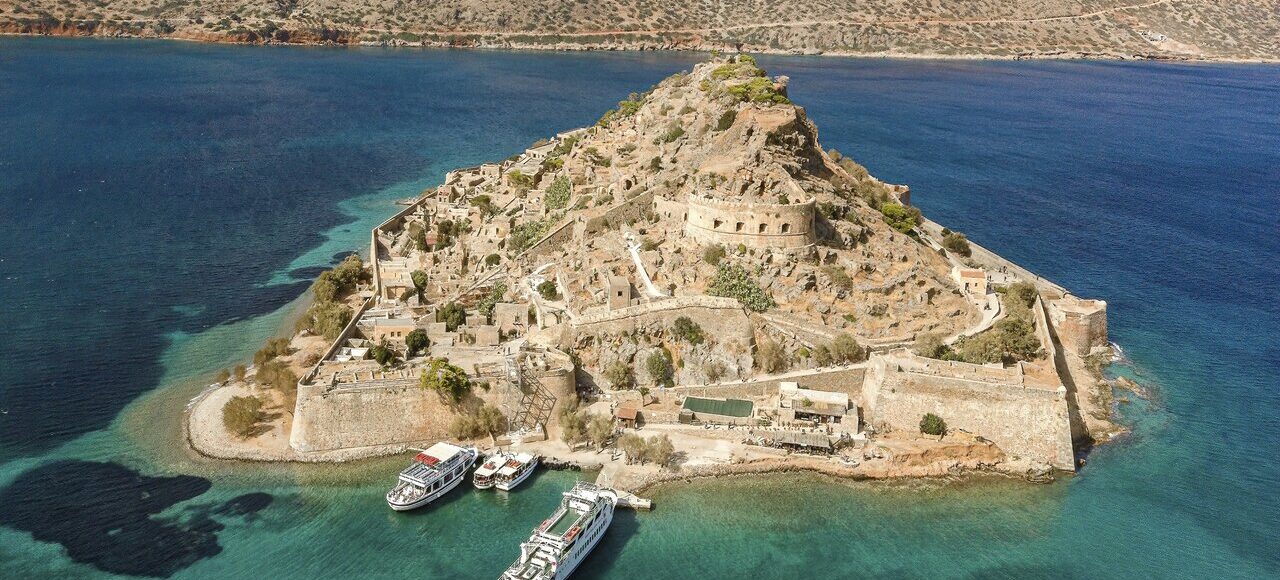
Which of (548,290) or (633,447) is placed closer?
(633,447)

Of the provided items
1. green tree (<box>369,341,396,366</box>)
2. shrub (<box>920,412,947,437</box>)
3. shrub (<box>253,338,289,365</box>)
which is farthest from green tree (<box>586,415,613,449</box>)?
shrub (<box>253,338,289,365</box>)

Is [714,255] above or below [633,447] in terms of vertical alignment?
above

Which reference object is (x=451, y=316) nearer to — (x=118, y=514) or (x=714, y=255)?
(x=714, y=255)

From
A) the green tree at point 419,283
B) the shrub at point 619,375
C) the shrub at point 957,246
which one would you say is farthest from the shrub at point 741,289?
the shrub at point 957,246

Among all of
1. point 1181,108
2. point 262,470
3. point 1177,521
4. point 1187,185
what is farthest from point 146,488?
point 1181,108

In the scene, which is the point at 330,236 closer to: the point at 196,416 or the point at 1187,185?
the point at 196,416

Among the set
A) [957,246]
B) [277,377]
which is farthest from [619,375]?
[957,246]

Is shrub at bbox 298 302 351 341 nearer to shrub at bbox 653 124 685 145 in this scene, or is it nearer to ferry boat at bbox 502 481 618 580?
ferry boat at bbox 502 481 618 580
